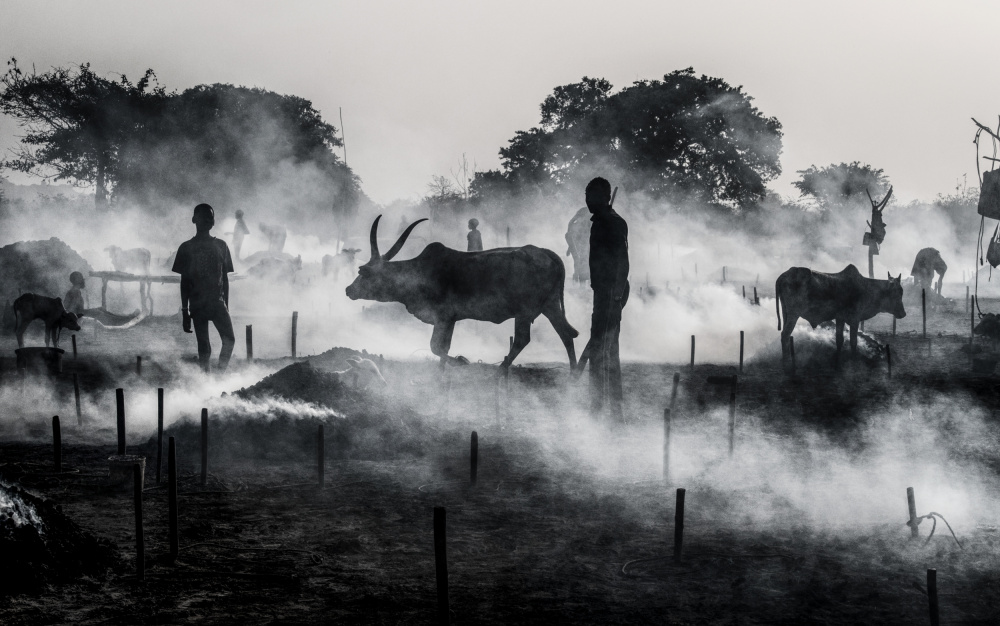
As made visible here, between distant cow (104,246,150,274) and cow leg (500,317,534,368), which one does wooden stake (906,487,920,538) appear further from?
distant cow (104,246,150,274)

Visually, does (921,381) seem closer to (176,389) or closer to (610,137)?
(176,389)

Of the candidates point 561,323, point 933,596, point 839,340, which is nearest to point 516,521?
point 933,596

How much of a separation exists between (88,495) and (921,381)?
1212 centimetres

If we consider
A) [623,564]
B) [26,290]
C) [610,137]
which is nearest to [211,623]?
[623,564]

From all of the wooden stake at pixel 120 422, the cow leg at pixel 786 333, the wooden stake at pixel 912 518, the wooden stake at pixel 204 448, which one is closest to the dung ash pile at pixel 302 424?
the wooden stake at pixel 204 448

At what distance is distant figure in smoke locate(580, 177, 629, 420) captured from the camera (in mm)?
11453

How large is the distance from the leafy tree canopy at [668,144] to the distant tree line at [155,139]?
10426 mm

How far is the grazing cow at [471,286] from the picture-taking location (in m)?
14.5

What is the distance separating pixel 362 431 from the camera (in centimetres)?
1044

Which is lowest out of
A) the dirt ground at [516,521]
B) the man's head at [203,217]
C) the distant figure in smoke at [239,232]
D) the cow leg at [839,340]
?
the dirt ground at [516,521]

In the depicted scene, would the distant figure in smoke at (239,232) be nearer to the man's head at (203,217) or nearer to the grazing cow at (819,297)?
the man's head at (203,217)

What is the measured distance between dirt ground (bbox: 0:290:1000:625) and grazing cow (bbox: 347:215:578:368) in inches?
56.8

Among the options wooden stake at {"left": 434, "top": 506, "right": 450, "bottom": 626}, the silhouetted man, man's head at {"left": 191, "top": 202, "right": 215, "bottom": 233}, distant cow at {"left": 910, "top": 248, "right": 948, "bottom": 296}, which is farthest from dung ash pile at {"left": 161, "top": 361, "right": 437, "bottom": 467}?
distant cow at {"left": 910, "top": 248, "right": 948, "bottom": 296}

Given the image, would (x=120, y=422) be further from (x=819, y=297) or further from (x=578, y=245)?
(x=578, y=245)
